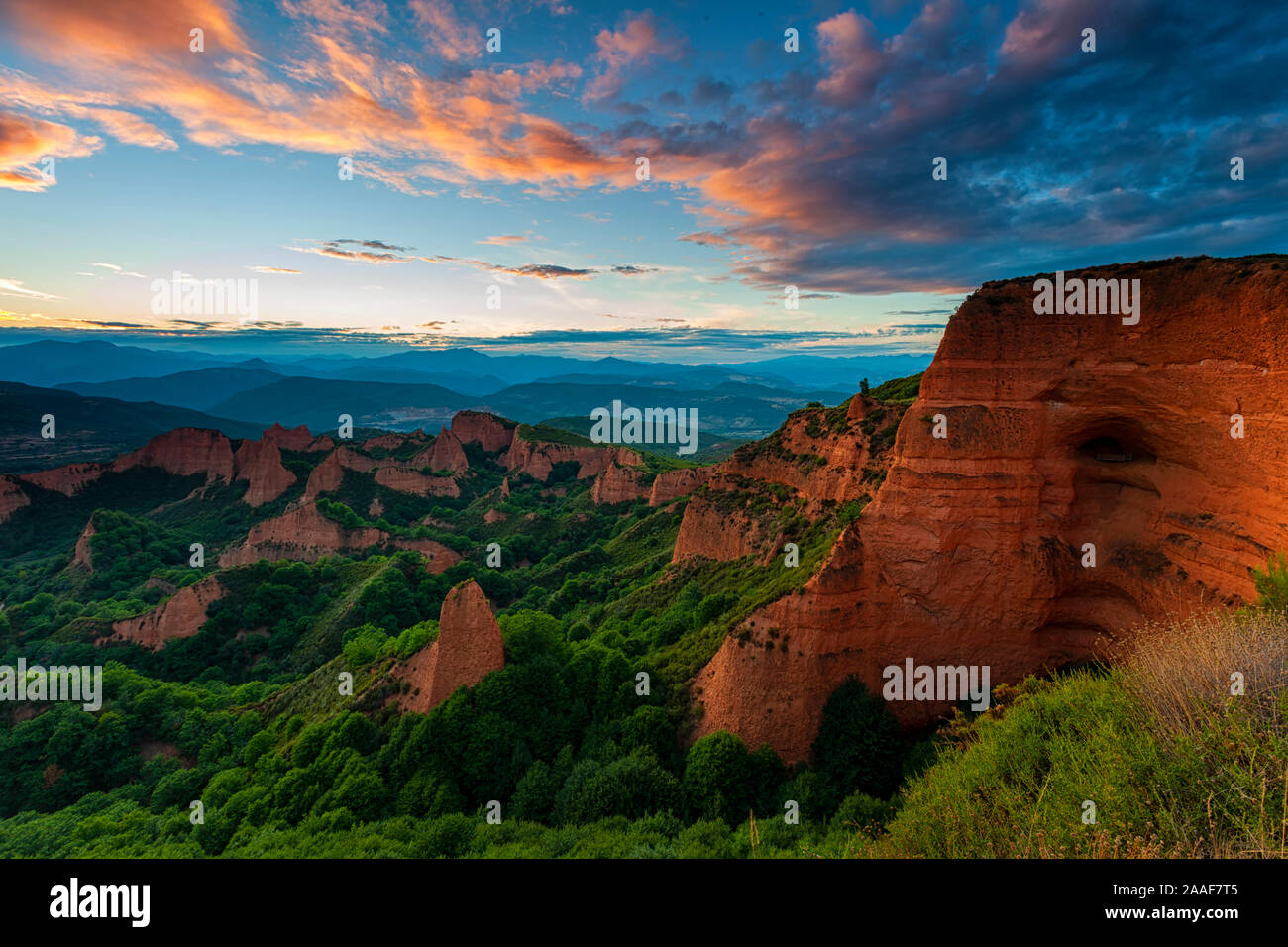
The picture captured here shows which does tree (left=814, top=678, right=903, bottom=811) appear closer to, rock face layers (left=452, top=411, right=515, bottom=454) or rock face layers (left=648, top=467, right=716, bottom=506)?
rock face layers (left=648, top=467, right=716, bottom=506)

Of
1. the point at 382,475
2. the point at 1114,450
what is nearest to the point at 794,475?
the point at 1114,450

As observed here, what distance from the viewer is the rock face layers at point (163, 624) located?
46.7 meters

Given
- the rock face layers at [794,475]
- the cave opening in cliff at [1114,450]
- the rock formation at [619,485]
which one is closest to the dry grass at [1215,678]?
the cave opening in cliff at [1114,450]

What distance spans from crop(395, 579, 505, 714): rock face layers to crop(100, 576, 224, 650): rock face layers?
38.0 metres

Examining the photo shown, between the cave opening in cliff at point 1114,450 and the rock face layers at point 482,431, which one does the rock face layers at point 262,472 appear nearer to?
the rock face layers at point 482,431

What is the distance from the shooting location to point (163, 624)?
154ft

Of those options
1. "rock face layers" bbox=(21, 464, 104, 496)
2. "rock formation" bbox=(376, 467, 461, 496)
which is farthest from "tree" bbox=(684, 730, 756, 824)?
"rock face layers" bbox=(21, 464, 104, 496)

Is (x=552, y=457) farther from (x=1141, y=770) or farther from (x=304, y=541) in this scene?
(x=1141, y=770)

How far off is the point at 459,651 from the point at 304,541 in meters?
58.9

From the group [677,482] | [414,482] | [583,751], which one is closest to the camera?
[583,751]

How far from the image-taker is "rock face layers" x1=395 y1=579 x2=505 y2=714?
75.3 ft
